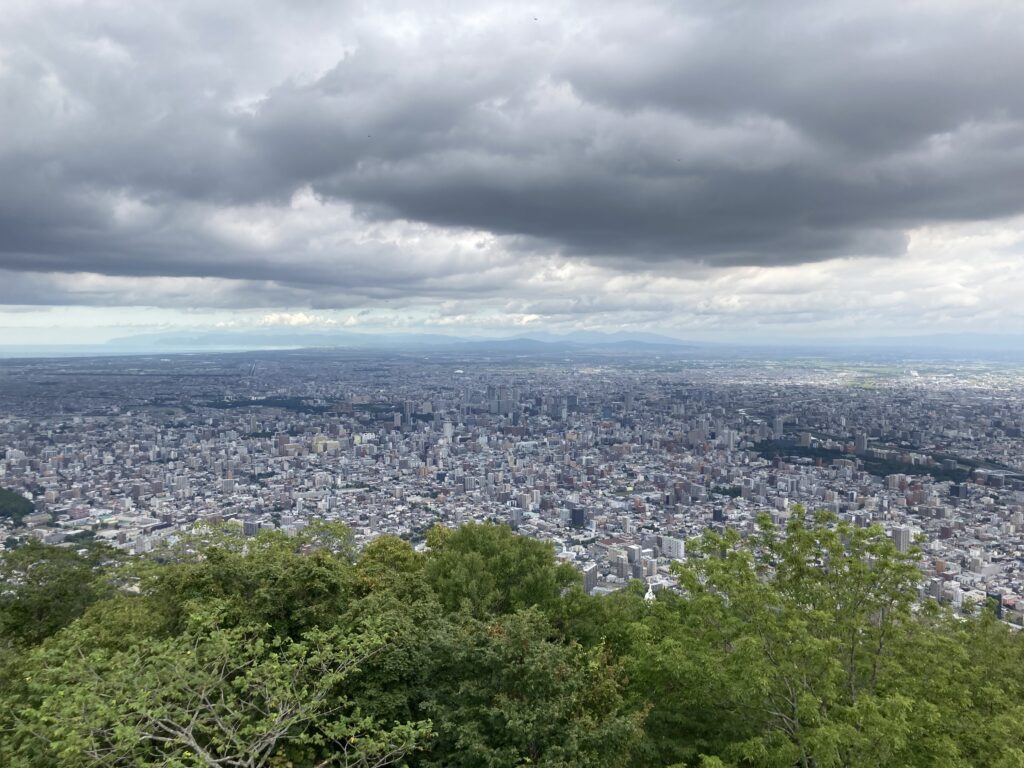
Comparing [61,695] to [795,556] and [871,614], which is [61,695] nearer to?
[795,556]

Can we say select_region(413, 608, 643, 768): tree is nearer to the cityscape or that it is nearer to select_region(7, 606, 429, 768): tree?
select_region(7, 606, 429, 768): tree

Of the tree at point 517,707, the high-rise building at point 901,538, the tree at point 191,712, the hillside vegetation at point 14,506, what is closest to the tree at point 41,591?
the tree at point 191,712

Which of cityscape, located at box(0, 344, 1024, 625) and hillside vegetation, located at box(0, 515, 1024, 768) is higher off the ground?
hillside vegetation, located at box(0, 515, 1024, 768)

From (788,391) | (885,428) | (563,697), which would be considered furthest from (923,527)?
(788,391)

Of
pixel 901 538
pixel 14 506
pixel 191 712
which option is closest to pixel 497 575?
pixel 191 712

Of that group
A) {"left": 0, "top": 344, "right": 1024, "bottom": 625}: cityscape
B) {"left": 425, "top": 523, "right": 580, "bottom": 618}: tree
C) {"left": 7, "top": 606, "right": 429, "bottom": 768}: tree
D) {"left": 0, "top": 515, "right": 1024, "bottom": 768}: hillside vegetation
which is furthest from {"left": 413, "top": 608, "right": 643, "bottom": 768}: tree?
{"left": 0, "top": 344, "right": 1024, "bottom": 625}: cityscape
